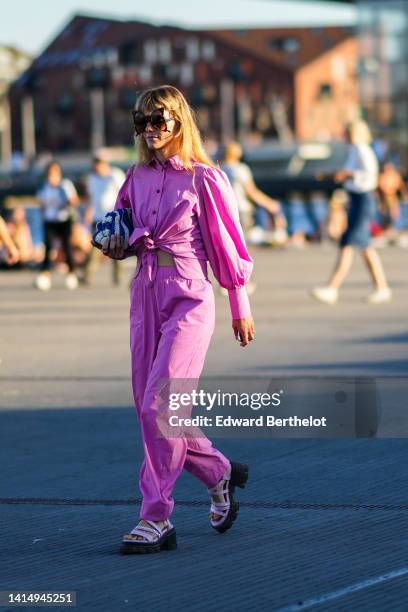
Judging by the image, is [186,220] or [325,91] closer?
[186,220]

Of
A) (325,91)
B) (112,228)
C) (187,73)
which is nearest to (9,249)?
(112,228)

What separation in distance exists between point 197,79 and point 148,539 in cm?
12066

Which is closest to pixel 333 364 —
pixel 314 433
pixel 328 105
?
pixel 314 433

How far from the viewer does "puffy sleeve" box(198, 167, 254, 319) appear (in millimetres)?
5719

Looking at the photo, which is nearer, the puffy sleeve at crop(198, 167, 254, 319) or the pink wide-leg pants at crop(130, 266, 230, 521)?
the pink wide-leg pants at crop(130, 266, 230, 521)

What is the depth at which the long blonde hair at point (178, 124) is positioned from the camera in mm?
5703

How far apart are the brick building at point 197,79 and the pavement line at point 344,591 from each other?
113979 mm

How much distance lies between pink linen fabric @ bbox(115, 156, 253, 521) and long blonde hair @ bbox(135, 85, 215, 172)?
0.14ft

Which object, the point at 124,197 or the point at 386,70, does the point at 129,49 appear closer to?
the point at 386,70

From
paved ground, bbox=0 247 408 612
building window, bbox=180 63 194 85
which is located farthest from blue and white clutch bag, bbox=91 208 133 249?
building window, bbox=180 63 194 85

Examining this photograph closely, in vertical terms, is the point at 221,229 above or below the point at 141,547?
above

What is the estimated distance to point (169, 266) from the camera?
5.70 meters

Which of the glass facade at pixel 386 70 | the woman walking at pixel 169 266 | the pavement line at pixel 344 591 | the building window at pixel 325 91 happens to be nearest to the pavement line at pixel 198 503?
the woman walking at pixel 169 266

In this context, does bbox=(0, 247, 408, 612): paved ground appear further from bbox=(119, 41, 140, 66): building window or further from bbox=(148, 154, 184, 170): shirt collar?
bbox=(119, 41, 140, 66): building window
